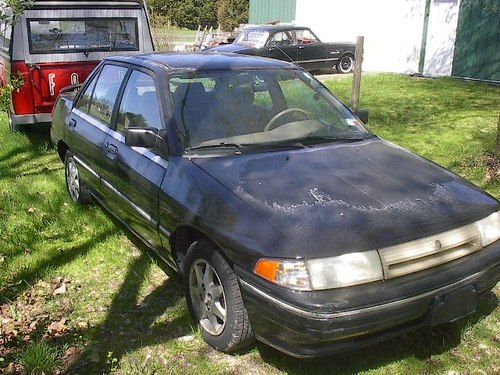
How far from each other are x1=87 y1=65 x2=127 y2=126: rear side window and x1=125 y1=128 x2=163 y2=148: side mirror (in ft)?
3.13

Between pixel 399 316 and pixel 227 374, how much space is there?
101cm

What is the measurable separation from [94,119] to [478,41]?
11.8 meters

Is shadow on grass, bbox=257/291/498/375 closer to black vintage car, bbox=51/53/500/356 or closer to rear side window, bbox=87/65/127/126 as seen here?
black vintage car, bbox=51/53/500/356

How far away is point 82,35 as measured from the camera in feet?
24.7

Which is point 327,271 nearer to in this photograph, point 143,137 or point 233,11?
point 143,137

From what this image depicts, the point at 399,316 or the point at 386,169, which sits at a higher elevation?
the point at 386,169

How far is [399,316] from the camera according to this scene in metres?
2.58

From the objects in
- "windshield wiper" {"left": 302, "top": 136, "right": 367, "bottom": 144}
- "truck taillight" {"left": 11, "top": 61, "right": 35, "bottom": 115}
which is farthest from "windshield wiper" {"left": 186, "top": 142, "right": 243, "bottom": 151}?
"truck taillight" {"left": 11, "top": 61, "right": 35, "bottom": 115}

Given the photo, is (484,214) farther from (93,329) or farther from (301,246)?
(93,329)

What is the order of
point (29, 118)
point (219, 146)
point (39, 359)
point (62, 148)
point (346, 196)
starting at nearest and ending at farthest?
point (346, 196), point (39, 359), point (219, 146), point (62, 148), point (29, 118)

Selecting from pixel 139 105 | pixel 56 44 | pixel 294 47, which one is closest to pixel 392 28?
pixel 294 47

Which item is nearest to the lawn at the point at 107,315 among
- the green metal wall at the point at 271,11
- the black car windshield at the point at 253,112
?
the black car windshield at the point at 253,112

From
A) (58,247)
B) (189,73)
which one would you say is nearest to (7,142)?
(58,247)

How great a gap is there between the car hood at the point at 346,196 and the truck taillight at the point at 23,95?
4.49m
